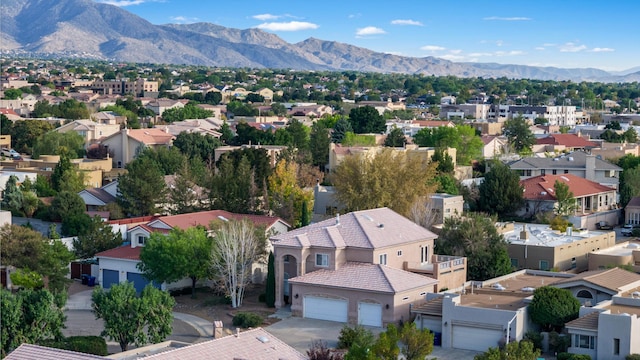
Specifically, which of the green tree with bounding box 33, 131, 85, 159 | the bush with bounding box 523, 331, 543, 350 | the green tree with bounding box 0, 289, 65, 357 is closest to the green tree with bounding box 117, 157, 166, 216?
the green tree with bounding box 0, 289, 65, 357

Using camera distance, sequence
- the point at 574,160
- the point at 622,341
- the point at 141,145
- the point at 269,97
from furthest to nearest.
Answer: the point at 269,97 → the point at 141,145 → the point at 574,160 → the point at 622,341

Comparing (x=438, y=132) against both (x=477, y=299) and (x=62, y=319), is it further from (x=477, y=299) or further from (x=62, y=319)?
(x=62, y=319)

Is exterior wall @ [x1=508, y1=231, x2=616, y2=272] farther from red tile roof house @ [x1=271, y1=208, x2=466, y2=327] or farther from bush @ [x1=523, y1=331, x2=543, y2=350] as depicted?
bush @ [x1=523, y1=331, x2=543, y2=350]

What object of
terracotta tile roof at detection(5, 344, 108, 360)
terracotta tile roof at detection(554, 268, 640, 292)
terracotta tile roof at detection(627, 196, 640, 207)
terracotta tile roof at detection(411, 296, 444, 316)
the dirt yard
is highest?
terracotta tile roof at detection(5, 344, 108, 360)

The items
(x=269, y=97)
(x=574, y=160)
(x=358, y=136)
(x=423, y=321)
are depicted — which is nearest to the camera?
(x=423, y=321)

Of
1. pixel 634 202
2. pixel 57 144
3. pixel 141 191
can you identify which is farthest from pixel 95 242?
pixel 57 144

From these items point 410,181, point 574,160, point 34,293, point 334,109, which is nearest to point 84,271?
point 34,293

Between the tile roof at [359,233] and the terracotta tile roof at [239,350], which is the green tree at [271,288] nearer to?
the tile roof at [359,233]

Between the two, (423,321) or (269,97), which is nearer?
(423,321)
